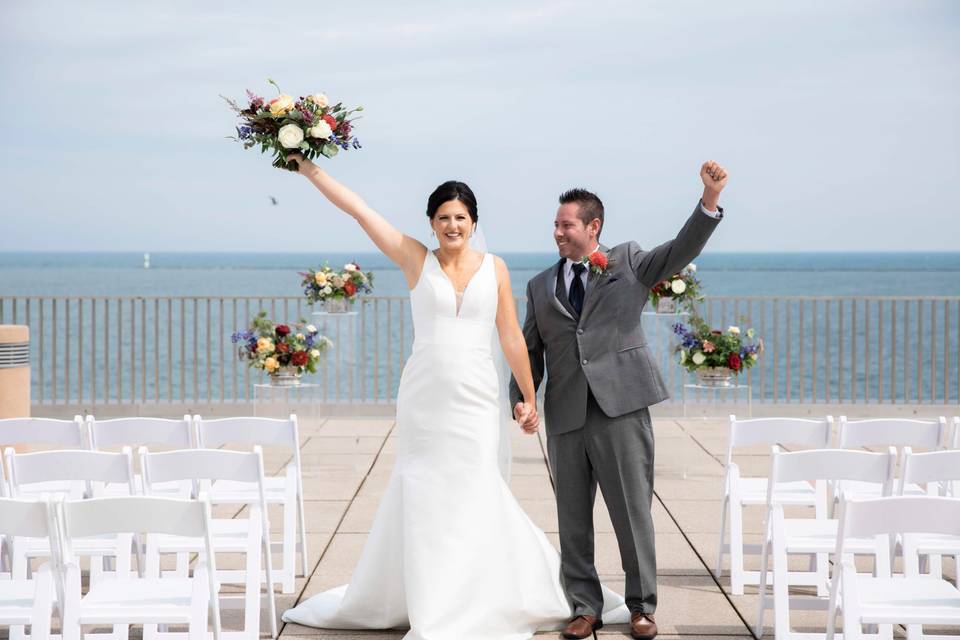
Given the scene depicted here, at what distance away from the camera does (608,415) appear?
16.9 ft

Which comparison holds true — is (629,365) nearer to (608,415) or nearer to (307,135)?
(608,415)

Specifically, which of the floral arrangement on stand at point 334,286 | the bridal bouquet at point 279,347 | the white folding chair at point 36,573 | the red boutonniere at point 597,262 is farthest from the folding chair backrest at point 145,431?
the floral arrangement on stand at point 334,286

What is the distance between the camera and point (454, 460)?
17.1 feet

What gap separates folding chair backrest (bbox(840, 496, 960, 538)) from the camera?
382cm

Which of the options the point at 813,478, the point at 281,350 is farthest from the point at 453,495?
the point at 281,350

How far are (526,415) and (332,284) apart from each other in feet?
17.1

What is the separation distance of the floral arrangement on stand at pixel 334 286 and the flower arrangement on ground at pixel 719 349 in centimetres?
291

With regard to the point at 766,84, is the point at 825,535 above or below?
below

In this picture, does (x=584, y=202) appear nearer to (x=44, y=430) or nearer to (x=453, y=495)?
(x=453, y=495)

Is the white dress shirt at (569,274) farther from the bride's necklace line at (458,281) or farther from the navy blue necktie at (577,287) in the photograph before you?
the bride's necklace line at (458,281)

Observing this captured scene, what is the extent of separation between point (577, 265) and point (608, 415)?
0.71m

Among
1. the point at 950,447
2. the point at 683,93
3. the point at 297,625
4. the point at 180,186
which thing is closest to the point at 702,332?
the point at 950,447

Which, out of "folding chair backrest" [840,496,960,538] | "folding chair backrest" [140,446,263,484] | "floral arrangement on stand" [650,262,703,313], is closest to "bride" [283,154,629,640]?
"folding chair backrest" [140,446,263,484]

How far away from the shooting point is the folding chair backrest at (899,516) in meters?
3.82
